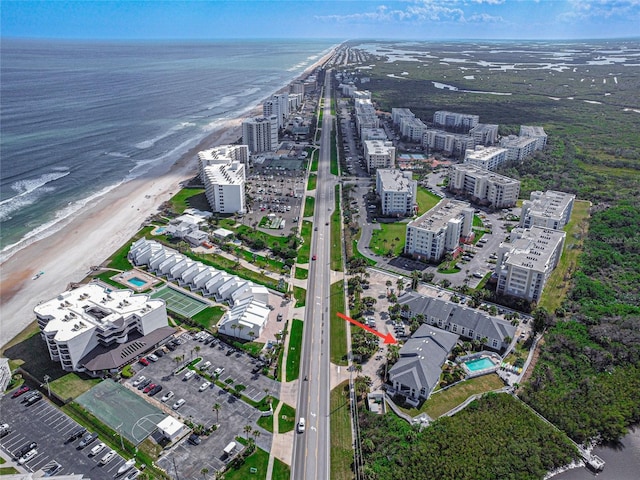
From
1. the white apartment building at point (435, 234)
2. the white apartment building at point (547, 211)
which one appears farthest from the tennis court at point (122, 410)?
the white apartment building at point (547, 211)

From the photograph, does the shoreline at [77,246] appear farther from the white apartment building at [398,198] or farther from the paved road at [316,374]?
the white apartment building at [398,198]

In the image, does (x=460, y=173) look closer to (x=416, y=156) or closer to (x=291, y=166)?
(x=416, y=156)

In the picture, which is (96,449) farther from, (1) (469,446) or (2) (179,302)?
(1) (469,446)

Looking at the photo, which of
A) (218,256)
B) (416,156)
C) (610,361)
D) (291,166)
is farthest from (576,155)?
(218,256)

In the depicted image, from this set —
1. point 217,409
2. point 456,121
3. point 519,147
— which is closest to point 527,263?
point 217,409

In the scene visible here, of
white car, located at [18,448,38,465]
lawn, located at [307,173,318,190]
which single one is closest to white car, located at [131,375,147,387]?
white car, located at [18,448,38,465]

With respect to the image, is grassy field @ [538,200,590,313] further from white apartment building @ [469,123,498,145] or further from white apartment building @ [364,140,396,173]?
white apartment building @ [469,123,498,145]
